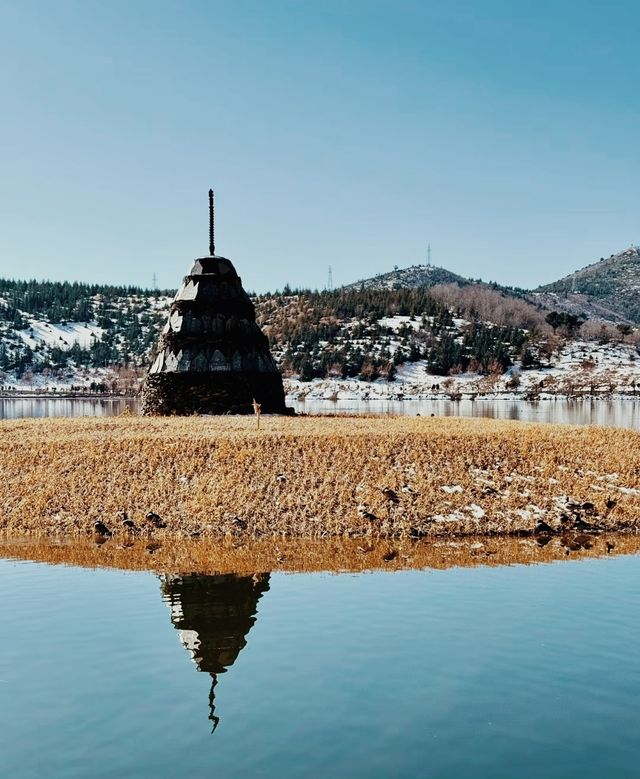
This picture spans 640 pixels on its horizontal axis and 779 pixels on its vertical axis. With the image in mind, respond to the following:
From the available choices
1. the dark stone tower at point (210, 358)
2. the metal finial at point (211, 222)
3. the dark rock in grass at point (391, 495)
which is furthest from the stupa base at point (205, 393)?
the dark rock in grass at point (391, 495)

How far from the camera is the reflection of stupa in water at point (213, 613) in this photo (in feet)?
53.4

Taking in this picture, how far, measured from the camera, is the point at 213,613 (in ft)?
63.2

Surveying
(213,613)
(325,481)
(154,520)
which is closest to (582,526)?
(325,481)

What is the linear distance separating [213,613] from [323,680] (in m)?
5.24

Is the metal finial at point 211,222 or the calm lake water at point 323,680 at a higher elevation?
the metal finial at point 211,222

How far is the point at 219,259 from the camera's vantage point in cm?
5078

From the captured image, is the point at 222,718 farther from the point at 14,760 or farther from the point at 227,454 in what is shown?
the point at 227,454

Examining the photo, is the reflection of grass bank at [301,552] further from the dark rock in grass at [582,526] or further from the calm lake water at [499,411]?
the calm lake water at [499,411]

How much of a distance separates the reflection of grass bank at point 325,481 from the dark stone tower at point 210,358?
928 cm

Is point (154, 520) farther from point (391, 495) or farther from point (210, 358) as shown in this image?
point (210, 358)

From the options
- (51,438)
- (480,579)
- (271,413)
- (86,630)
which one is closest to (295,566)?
(480,579)

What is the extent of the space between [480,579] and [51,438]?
2235 centimetres

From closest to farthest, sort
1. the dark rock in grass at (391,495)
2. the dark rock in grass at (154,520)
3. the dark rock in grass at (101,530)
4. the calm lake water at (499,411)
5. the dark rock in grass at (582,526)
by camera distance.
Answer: the dark rock in grass at (101,530) < the dark rock in grass at (154,520) < the dark rock in grass at (582,526) < the dark rock in grass at (391,495) < the calm lake water at (499,411)

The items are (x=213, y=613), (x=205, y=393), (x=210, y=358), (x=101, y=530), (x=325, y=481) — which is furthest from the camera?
(x=210, y=358)
